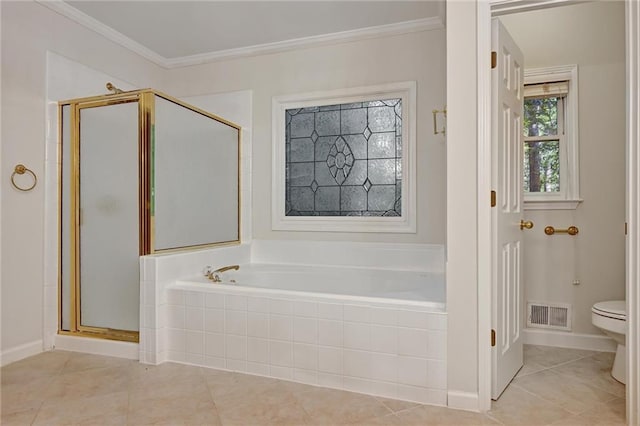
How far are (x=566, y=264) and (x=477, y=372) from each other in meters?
1.44

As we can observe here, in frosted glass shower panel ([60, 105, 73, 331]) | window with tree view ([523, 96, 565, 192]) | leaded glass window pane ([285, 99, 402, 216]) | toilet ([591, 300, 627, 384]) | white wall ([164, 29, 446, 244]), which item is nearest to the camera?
toilet ([591, 300, 627, 384])

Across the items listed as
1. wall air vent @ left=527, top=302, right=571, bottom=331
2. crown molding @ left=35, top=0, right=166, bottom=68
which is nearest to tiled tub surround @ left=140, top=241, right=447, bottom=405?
wall air vent @ left=527, top=302, right=571, bottom=331

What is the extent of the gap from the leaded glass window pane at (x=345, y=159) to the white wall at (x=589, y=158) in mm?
1039

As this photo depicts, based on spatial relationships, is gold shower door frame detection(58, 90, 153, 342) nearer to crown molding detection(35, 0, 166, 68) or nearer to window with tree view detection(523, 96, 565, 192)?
crown molding detection(35, 0, 166, 68)

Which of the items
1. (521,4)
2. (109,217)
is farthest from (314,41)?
(109,217)

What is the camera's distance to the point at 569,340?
2957 millimetres

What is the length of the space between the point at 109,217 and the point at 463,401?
93.2 inches

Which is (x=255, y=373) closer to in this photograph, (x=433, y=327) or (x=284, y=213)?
(x=433, y=327)

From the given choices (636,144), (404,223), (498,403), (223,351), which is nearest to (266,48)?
(404,223)

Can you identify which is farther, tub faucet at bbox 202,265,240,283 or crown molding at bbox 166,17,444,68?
crown molding at bbox 166,17,444,68

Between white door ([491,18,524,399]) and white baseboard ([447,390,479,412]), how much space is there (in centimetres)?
17

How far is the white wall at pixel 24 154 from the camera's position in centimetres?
260

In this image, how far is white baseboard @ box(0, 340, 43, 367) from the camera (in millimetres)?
2557

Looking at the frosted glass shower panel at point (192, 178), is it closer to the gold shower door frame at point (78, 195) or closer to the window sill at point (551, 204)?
the gold shower door frame at point (78, 195)
